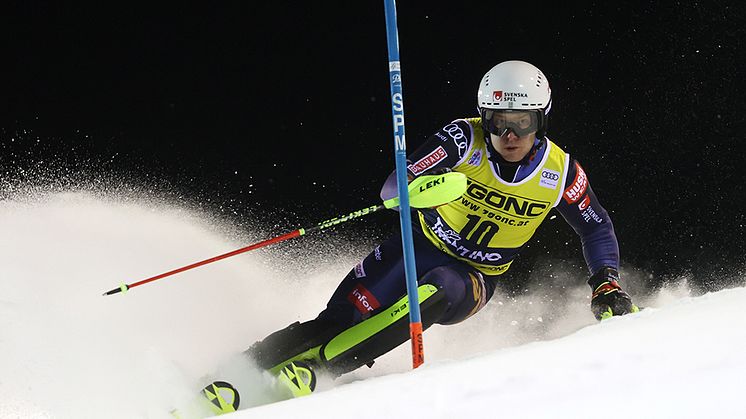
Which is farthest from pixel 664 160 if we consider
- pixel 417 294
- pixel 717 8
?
pixel 417 294

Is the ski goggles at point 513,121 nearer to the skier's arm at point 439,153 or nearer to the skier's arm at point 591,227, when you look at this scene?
the skier's arm at point 439,153

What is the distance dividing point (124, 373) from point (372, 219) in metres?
2.60

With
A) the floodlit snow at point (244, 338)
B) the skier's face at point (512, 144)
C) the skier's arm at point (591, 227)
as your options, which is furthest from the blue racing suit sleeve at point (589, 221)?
the floodlit snow at point (244, 338)

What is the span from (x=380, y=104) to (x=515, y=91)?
1844 mm

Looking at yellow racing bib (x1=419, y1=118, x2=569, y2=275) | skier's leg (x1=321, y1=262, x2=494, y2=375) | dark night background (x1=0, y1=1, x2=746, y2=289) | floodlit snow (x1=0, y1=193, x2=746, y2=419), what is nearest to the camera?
floodlit snow (x1=0, y1=193, x2=746, y2=419)

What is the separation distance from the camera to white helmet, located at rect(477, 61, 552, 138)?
3.12 m

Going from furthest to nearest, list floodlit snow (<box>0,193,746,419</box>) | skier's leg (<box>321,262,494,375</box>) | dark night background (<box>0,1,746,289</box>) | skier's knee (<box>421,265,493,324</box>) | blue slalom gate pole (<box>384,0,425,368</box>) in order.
→ dark night background (<box>0,1,746,289</box>) → skier's knee (<box>421,265,493,324</box>) → skier's leg (<box>321,262,494,375</box>) → blue slalom gate pole (<box>384,0,425,368</box>) → floodlit snow (<box>0,193,746,419</box>)

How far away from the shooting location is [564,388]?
5.88ft

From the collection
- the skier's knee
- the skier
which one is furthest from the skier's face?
the skier's knee

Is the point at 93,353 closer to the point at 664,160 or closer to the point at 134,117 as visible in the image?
the point at 134,117

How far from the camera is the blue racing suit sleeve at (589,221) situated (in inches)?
132

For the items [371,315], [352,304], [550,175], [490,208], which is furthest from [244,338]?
[550,175]

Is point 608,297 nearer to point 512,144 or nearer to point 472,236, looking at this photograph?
point 472,236

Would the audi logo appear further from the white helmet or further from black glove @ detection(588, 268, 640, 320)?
black glove @ detection(588, 268, 640, 320)
